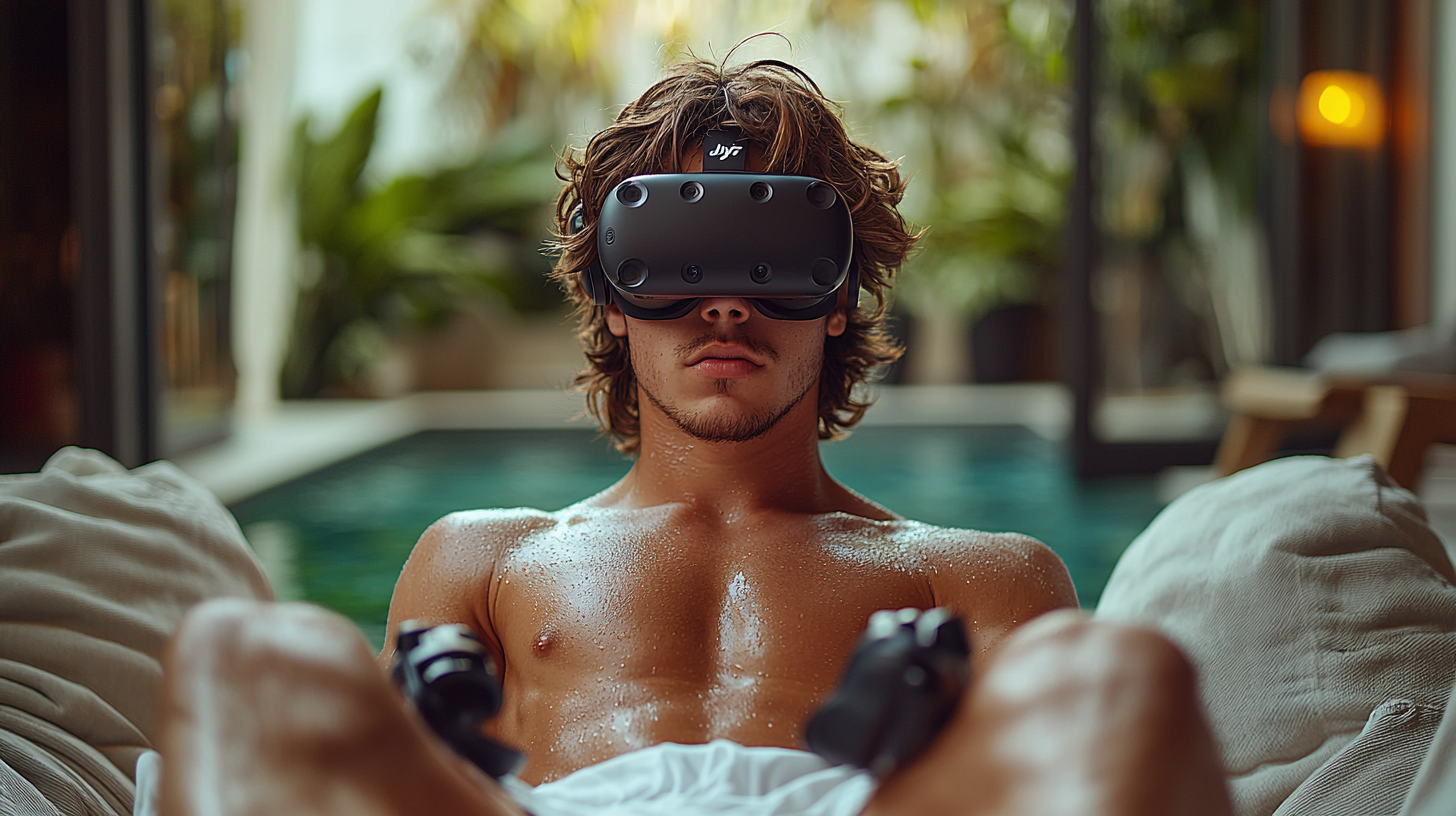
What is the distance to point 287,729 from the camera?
643mm

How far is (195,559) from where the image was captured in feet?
4.15

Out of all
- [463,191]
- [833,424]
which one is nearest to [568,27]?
[463,191]

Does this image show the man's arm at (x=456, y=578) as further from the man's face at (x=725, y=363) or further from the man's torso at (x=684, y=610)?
the man's face at (x=725, y=363)

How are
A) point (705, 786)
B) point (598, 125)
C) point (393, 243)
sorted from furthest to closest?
1. point (393, 243)
2. point (598, 125)
3. point (705, 786)

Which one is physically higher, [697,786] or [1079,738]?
[1079,738]

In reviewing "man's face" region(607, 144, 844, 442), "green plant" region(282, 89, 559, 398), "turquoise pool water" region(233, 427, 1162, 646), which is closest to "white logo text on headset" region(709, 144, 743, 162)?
"man's face" region(607, 144, 844, 442)

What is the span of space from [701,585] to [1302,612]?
570mm

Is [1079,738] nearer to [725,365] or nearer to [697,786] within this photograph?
[697,786]

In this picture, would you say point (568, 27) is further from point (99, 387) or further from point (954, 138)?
point (99, 387)

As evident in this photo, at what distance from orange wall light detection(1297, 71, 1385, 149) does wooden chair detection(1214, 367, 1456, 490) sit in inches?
59.1

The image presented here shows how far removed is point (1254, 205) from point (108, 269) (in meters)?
4.12

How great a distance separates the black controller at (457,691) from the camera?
719mm

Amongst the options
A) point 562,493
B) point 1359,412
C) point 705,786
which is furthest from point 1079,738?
point 562,493

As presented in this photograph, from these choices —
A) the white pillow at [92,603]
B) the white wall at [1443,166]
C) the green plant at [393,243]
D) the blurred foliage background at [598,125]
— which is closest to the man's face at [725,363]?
the white pillow at [92,603]
